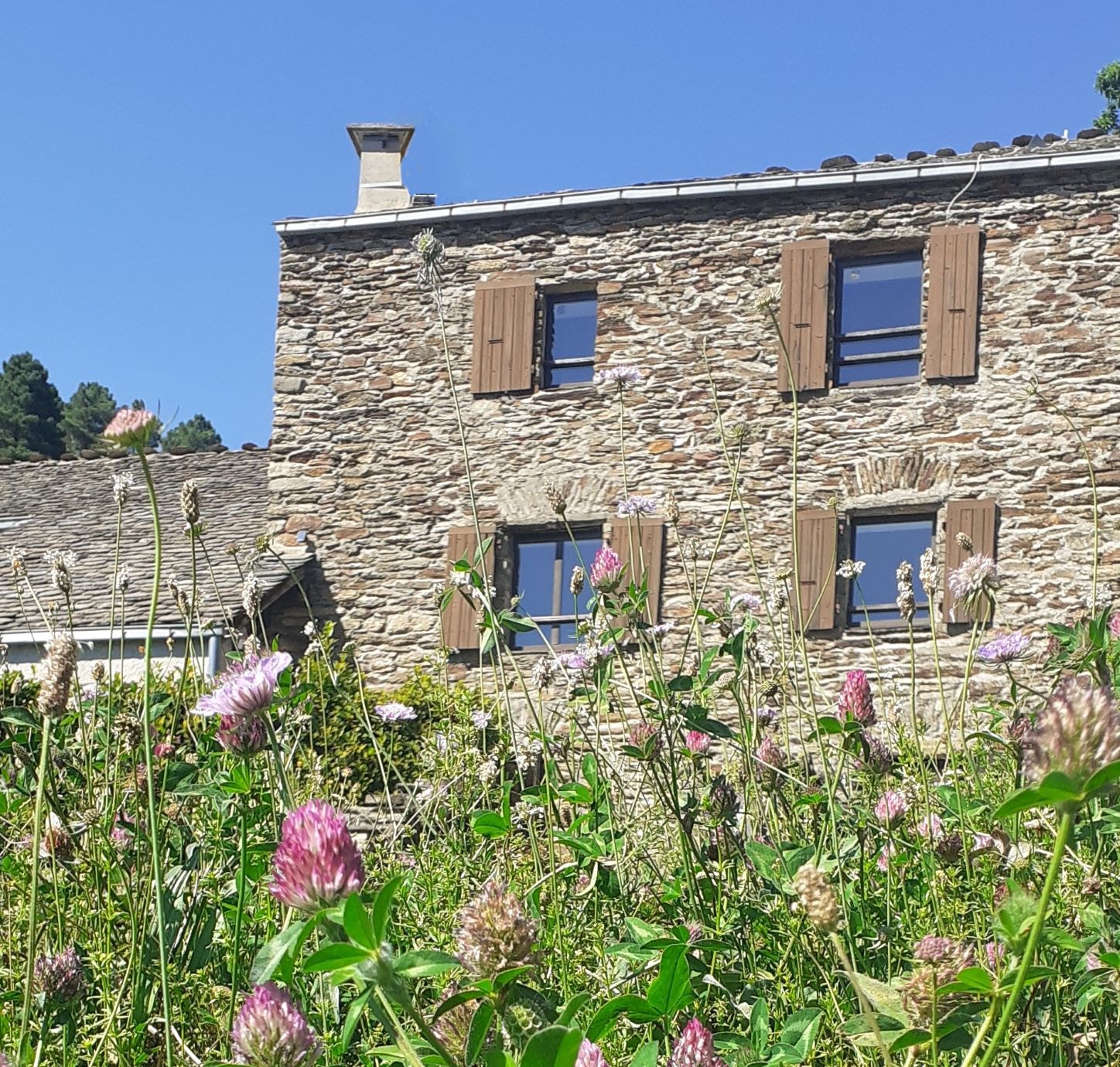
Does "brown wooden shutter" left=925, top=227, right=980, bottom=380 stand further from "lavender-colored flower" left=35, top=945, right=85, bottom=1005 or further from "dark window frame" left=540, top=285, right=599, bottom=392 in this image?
"lavender-colored flower" left=35, top=945, right=85, bottom=1005

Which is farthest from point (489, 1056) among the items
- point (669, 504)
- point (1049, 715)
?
point (669, 504)

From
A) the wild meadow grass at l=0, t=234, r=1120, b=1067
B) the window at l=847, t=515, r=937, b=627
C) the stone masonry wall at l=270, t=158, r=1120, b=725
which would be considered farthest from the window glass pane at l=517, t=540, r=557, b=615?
the wild meadow grass at l=0, t=234, r=1120, b=1067


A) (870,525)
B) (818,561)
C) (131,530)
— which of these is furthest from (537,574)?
(131,530)

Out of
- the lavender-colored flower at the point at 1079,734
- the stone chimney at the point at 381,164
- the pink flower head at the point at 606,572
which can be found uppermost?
the stone chimney at the point at 381,164

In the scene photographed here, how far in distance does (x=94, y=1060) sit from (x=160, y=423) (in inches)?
40.0

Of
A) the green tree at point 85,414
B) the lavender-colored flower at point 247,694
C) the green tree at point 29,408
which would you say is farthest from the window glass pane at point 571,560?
the green tree at point 29,408

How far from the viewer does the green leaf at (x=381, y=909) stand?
3.75ft

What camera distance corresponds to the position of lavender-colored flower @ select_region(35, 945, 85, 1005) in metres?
2.30

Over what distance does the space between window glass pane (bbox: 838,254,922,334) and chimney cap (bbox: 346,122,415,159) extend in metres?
5.59

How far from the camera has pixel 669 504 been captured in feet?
14.2

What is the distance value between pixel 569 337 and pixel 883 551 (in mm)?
3893

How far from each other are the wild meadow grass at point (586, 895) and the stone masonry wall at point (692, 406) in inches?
369

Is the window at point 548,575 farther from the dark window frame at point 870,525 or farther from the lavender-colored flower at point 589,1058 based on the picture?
the lavender-colored flower at point 589,1058

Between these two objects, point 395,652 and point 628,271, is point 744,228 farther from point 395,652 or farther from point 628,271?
point 395,652
